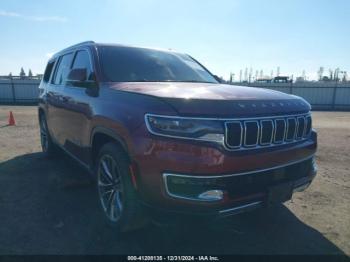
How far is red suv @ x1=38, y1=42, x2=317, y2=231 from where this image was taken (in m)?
2.43

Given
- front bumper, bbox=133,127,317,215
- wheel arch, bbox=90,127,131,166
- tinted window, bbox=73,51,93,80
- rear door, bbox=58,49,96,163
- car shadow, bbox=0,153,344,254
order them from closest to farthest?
front bumper, bbox=133,127,317,215, wheel arch, bbox=90,127,131,166, car shadow, bbox=0,153,344,254, rear door, bbox=58,49,96,163, tinted window, bbox=73,51,93,80

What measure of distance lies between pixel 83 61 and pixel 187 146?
2482 millimetres

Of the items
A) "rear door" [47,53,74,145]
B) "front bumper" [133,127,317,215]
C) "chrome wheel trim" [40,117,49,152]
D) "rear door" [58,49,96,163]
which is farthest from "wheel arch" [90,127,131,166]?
"chrome wheel trim" [40,117,49,152]

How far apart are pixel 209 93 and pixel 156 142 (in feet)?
2.53

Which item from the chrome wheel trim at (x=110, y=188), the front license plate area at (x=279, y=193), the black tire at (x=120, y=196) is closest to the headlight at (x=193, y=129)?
the black tire at (x=120, y=196)

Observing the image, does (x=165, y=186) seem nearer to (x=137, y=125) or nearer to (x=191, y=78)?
(x=137, y=125)

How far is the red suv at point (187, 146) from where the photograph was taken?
243cm

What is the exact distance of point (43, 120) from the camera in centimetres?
641

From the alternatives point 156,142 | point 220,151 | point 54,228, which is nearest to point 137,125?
point 156,142

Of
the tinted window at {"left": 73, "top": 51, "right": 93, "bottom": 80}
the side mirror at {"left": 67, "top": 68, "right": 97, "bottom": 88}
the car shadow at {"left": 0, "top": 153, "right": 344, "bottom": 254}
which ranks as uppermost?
Answer: the tinted window at {"left": 73, "top": 51, "right": 93, "bottom": 80}

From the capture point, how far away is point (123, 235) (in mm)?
3172

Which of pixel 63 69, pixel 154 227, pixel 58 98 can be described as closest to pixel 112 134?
pixel 154 227

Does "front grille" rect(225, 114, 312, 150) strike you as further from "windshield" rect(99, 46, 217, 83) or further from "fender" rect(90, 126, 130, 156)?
"windshield" rect(99, 46, 217, 83)

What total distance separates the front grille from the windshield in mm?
1564
